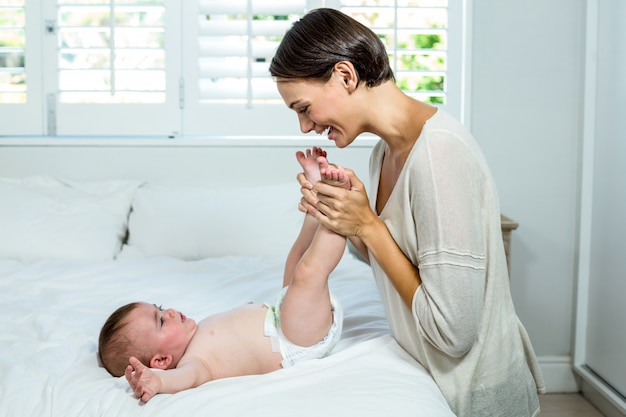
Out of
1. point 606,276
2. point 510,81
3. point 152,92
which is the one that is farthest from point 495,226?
point 152,92

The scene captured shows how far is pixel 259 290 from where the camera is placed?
2.19 metres

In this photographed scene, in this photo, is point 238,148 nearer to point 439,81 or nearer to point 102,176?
point 102,176

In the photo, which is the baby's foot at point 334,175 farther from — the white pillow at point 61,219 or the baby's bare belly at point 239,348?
the white pillow at point 61,219

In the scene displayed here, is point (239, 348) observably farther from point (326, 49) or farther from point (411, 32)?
point (411, 32)

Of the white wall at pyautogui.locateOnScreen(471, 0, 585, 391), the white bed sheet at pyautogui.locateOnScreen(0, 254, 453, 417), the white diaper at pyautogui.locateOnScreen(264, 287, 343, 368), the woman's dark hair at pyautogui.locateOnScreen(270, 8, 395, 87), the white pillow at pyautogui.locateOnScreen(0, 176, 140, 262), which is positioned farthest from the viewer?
the white wall at pyautogui.locateOnScreen(471, 0, 585, 391)

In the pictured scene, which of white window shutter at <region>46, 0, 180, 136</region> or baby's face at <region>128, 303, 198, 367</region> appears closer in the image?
baby's face at <region>128, 303, 198, 367</region>

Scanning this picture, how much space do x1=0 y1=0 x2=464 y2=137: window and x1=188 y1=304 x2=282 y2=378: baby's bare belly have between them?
5.54ft

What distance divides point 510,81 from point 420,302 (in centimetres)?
187

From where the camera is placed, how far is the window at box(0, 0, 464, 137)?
10.1 feet

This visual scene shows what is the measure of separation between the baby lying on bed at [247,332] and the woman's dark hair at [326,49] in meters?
0.18

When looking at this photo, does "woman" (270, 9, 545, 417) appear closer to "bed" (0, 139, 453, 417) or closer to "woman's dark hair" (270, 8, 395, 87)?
"woman's dark hair" (270, 8, 395, 87)

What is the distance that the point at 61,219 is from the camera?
2.74 meters

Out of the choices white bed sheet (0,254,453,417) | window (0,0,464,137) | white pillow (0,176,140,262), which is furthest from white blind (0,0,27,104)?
white bed sheet (0,254,453,417)

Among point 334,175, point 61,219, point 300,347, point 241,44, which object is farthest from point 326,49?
point 241,44
